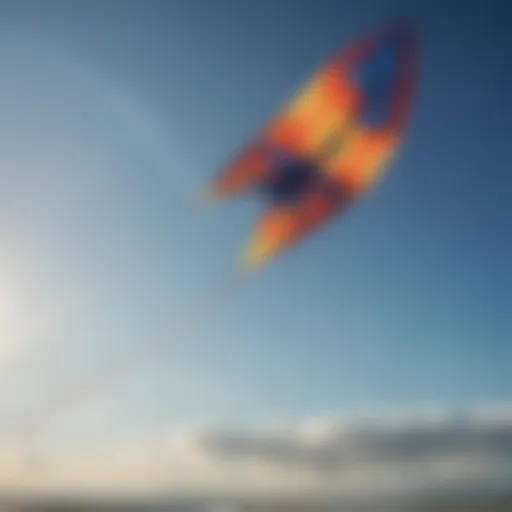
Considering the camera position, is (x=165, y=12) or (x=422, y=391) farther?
(x=165, y=12)

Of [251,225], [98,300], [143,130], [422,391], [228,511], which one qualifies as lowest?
[228,511]

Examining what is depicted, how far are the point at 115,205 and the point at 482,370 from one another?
1.15 metres

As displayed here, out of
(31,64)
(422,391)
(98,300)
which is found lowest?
(422,391)

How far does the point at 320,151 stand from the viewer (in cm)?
217

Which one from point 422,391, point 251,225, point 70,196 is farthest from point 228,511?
point 70,196

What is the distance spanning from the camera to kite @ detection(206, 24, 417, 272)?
2.15m

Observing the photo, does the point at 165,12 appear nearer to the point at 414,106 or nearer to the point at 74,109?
the point at 74,109

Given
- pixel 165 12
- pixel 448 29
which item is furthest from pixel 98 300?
pixel 448 29

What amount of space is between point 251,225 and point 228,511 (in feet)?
2.65

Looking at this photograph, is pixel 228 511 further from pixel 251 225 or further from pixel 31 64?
pixel 31 64

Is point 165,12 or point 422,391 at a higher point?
point 165,12

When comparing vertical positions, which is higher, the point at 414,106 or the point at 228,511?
the point at 414,106

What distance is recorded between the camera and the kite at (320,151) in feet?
7.05

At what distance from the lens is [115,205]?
2.16 meters
